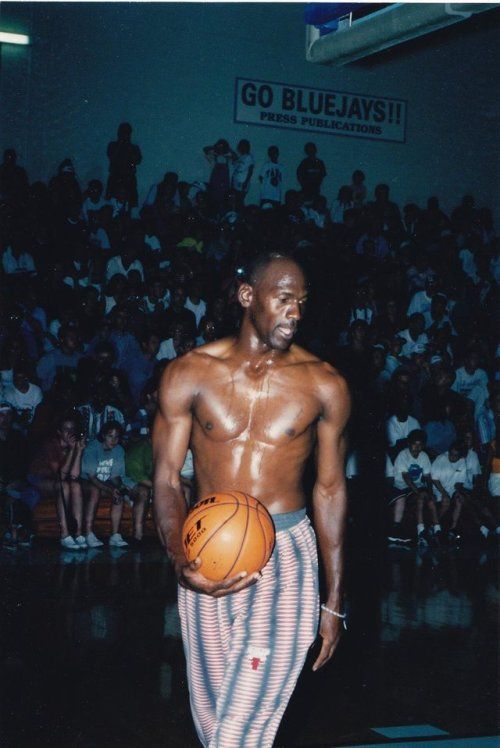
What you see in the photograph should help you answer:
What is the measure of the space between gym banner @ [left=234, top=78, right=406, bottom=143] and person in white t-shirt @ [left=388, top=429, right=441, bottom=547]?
629cm

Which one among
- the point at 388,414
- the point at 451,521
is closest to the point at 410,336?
the point at 388,414

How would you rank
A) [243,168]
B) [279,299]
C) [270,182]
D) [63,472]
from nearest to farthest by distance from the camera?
[279,299] → [63,472] → [243,168] → [270,182]

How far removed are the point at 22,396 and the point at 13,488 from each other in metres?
0.88

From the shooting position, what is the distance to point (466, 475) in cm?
1060

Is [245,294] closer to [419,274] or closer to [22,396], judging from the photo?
[22,396]

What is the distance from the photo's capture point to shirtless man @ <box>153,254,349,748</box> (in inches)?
136

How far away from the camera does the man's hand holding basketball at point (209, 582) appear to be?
3266 mm

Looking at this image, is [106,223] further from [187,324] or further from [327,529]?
[327,529]

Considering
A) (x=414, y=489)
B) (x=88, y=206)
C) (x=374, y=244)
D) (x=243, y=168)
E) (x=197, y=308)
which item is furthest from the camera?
(x=243, y=168)

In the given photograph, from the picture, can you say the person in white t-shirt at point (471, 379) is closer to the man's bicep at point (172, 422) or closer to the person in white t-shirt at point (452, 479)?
the person in white t-shirt at point (452, 479)

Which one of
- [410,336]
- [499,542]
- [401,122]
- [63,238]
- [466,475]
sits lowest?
[499,542]

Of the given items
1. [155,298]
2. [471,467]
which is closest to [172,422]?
[471,467]

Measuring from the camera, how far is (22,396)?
926cm

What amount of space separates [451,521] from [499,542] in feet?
1.75
